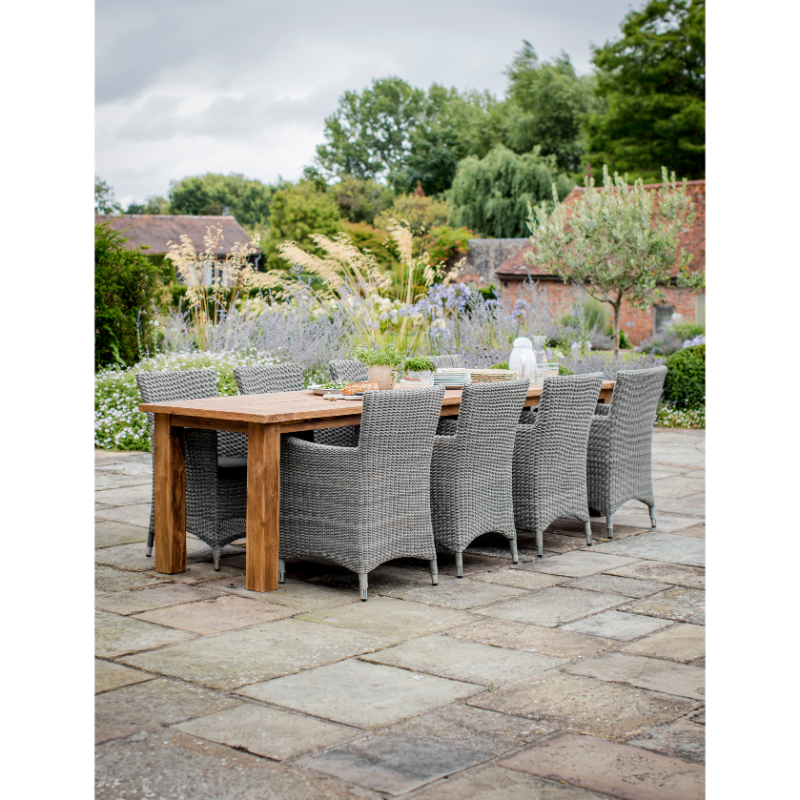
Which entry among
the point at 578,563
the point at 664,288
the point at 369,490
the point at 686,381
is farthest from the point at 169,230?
the point at 369,490

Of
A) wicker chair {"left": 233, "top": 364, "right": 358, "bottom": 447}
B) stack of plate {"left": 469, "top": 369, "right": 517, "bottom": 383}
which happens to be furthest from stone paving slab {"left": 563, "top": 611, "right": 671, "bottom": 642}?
wicker chair {"left": 233, "top": 364, "right": 358, "bottom": 447}

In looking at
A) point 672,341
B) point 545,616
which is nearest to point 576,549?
point 545,616

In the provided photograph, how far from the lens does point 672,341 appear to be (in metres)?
14.9

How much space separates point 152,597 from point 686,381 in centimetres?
793

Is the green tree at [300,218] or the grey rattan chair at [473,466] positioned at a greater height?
the green tree at [300,218]

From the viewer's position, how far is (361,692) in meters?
2.84

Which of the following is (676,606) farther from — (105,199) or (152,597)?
(105,199)

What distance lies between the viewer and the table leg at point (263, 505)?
155 inches

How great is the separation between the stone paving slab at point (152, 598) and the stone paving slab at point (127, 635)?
4.9 inches

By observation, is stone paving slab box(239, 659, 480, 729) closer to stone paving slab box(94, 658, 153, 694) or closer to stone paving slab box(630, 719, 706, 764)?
stone paving slab box(94, 658, 153, 694)

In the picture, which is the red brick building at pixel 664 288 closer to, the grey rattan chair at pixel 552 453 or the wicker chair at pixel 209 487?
the grey rattan chair at pixel 552 453

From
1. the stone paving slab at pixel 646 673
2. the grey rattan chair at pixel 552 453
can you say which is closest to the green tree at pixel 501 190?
the grey rattan chair at pixel 552 453
